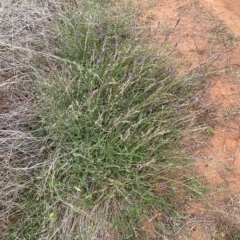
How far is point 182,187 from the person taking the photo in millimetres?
2209

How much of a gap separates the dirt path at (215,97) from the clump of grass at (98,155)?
202mm

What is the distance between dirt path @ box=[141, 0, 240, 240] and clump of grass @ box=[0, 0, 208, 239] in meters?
0.20

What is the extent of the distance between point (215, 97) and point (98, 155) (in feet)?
3.69

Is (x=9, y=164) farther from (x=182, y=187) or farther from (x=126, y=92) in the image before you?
(x=182, y=187)

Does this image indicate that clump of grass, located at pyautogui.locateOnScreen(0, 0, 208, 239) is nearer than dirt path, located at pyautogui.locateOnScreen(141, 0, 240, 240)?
Yes

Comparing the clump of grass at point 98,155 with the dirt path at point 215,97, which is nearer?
the clump of grass at point 98,155

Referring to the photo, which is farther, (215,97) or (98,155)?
(215,97)

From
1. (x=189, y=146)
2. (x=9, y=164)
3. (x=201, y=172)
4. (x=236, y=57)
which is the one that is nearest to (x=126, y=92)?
(x=189, y=146)

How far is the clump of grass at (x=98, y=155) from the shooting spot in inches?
79.0

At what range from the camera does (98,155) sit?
2.14m

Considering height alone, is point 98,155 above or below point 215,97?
below

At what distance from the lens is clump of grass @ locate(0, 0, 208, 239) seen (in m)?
2.01

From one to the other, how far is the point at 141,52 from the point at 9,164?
1.26 meters

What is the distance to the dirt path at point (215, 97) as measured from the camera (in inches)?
84.0
